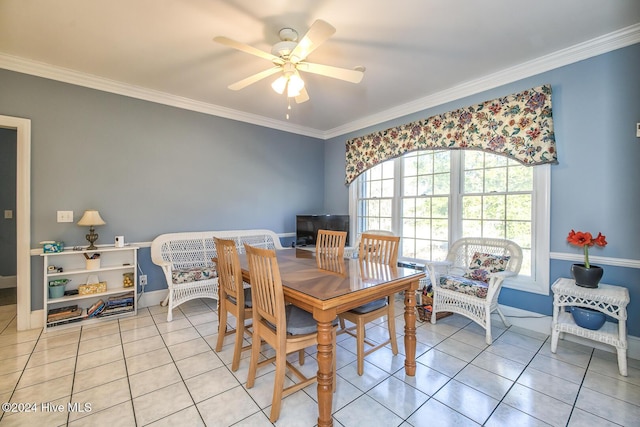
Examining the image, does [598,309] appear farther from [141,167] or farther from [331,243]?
[141,167]

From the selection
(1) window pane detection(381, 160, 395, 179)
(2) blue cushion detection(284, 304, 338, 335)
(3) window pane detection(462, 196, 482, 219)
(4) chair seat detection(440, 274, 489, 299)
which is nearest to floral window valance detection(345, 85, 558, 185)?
(1) window pane detection(381, 160, 395, 179)

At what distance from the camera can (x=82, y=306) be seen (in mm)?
3053

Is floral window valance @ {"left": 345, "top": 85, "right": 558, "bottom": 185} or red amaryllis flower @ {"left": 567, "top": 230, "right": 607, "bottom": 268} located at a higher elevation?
floral window valance @ {"left": 345, "top": 85, "right": 558, "bottom": 185}

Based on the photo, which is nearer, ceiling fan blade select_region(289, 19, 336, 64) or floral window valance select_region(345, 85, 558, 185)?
ceiling fan blade select_region(289, 19, 336, 64)

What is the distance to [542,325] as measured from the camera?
106 inches

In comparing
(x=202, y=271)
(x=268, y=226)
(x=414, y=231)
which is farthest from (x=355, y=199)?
(x=202, y=271)

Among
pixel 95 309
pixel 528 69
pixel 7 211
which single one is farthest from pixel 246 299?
pixel 7 211

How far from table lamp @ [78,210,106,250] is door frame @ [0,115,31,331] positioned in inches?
18.5

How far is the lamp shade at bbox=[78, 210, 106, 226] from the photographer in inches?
112

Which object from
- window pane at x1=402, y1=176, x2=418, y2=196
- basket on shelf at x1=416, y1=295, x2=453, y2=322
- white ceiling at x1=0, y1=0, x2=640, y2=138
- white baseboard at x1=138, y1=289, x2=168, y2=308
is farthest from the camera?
window pane at x1=402, y1=176, x2=418, y2=196

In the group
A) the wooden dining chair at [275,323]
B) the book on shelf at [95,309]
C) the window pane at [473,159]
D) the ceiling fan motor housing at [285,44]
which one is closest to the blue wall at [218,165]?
the book on shelf at [95,309]

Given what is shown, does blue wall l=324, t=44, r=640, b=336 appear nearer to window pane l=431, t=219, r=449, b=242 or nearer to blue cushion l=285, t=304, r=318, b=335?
window pane l=431, t=219, r=449, b=242

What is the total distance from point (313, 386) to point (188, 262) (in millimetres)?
2382

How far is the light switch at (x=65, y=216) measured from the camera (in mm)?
2934
